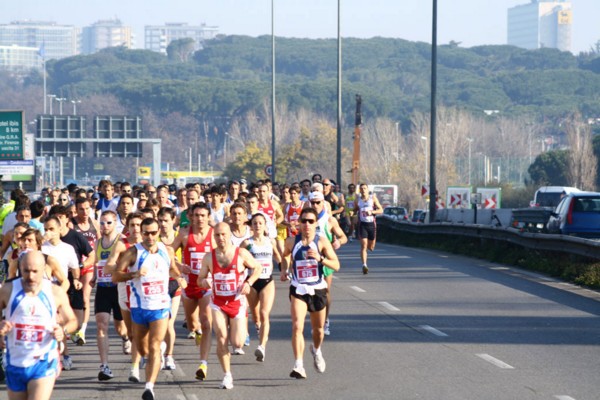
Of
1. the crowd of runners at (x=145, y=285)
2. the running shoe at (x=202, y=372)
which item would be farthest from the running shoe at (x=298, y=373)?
the running shoe at (x=202, y=372)

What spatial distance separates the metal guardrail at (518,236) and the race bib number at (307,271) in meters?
10.2

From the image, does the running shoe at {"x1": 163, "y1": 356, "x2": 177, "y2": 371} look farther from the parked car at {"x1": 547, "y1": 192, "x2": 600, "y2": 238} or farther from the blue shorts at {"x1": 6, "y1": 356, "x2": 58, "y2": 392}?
the parked car at {"x1": 547, "y1": 192, "x2": 600, "y2": 238}

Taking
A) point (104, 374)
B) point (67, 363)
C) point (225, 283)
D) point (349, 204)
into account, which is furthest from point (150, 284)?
point (349, 204)

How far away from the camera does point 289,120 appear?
142m

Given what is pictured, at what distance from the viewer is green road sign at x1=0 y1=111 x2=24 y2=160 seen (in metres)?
48.0

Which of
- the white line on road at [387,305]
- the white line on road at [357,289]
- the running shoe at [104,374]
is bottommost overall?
the white line on road at [357,289]

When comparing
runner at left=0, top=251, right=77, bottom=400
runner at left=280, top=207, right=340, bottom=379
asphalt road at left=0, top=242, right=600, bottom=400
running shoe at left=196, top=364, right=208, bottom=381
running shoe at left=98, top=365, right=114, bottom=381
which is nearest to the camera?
runner at left=0, top=251, right=77, bottom=400

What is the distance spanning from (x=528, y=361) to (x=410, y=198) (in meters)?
82.8

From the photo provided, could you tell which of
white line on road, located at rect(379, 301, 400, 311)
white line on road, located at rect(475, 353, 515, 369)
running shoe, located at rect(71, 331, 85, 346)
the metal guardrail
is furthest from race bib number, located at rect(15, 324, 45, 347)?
the metal guardrail

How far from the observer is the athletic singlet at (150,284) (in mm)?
10867

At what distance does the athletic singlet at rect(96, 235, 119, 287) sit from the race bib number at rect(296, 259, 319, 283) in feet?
5.88

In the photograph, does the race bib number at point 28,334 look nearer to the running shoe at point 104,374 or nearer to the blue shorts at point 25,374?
the blue shorts at point 25,374

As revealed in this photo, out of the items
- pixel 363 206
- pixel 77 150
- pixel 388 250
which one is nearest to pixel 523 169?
pixel 77 150

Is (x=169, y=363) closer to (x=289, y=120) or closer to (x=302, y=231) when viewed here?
(x=302, y=231)
